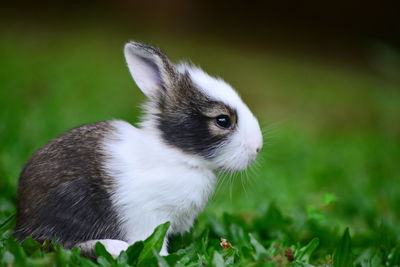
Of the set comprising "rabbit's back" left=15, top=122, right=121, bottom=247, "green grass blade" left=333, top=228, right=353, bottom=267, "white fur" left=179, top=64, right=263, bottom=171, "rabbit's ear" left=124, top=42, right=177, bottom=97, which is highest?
"rabbit's ear" left=124, top=42, right=177, bottom=97

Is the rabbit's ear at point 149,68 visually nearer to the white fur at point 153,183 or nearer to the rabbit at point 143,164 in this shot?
the rabbit at point 143,164

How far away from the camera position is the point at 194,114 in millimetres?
3379

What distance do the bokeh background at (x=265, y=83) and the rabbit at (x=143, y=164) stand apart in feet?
1.29

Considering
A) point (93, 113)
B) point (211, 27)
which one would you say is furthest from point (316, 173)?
point (211, 27)

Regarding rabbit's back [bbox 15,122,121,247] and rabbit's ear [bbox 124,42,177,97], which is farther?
rabbit's ear [bbox 124,42,177,97]

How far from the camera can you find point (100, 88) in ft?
27.1

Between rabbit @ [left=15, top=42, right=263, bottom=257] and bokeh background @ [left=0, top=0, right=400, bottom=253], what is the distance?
0.39 metres

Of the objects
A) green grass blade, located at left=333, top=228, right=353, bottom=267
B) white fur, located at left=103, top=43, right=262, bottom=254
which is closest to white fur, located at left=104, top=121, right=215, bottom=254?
white fur, located at left=103, top=43, right=262, bottom=254

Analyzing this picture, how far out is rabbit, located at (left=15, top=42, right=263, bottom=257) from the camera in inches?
A: 125

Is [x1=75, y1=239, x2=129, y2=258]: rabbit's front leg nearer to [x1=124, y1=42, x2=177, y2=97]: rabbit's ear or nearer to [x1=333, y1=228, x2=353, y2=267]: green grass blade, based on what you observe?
[x1=124, y1=42, x2=177, y2=97]: rabbit's ear

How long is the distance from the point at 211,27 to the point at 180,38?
1206mm

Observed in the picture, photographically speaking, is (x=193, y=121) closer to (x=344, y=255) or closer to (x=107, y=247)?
(x=107, y=247)

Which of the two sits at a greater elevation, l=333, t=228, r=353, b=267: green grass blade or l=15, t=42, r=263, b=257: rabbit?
l=15, t=42, r=263, b=257: rabbit

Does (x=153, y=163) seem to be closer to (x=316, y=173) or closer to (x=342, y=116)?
(x=316, y=173)
